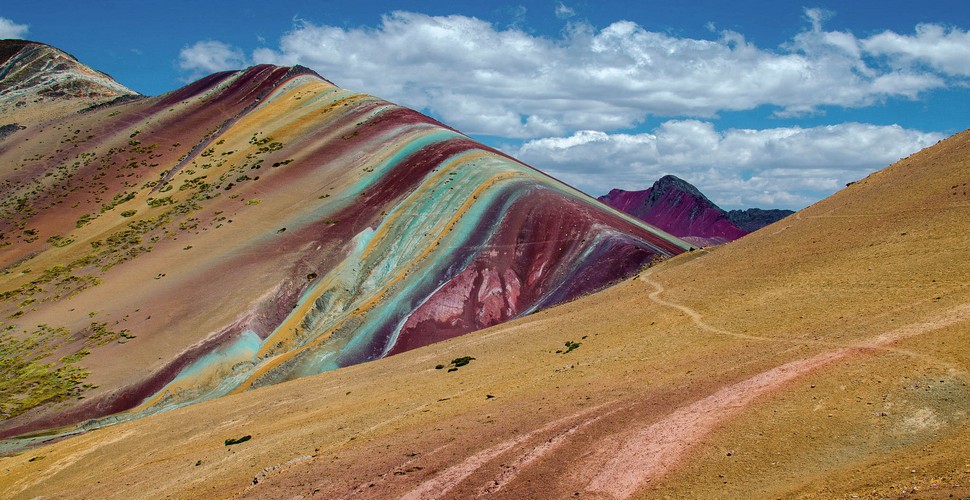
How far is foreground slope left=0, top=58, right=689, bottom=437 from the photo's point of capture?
1885 inches

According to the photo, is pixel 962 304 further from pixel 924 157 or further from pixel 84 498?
pixel 84 498

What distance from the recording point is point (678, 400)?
20391 mm

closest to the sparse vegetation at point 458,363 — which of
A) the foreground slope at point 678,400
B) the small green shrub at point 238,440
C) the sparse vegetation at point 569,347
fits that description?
the foreground slope at point 678,400

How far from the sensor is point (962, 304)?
853 inches

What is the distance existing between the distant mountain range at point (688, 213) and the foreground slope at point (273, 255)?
63.0m

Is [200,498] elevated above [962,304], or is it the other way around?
[962,304]

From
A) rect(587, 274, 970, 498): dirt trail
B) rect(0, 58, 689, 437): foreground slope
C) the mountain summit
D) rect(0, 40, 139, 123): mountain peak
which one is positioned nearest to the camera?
rect(587, 274, 970, 498): dirt trail

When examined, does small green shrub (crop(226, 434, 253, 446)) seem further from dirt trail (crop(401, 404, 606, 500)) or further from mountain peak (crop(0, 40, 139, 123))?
mountain peak (crop(0, 40, 139, 123))

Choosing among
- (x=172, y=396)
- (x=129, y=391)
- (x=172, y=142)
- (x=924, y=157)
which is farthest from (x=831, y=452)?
(x=172, y=142)

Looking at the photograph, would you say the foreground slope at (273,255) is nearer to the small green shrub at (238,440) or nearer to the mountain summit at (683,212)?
the small green shrub at (238,440)

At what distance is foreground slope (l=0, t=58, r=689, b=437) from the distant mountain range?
207 ft

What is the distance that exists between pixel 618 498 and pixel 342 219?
49.7m

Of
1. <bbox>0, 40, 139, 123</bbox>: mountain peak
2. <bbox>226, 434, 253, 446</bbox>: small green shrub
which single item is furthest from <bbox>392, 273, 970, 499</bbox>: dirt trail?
<bbox>0, 40, 139, 123</bbox>: mountain peak

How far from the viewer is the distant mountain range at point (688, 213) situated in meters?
127
